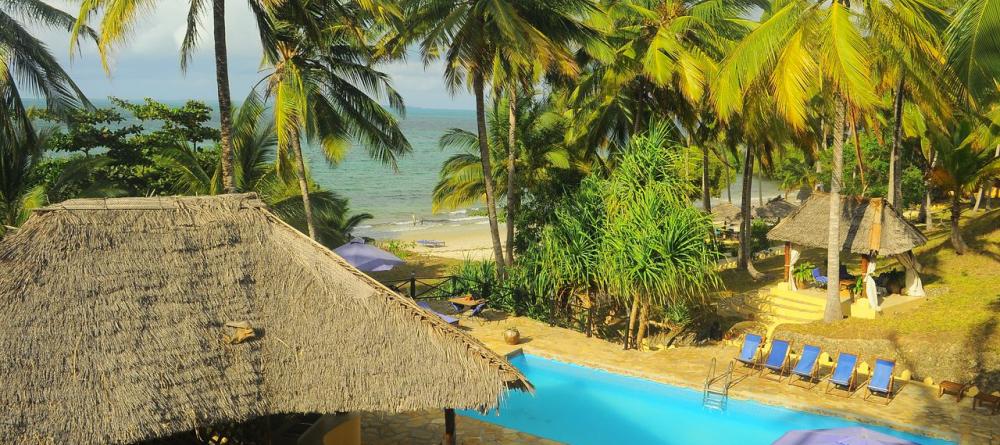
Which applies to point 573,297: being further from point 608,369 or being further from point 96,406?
point 96,406

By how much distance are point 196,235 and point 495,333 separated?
8614 mm

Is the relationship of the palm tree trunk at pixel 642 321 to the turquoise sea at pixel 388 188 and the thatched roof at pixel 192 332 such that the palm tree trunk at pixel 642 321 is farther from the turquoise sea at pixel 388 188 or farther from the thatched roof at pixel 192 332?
the turquoise sea at pixel 388 188

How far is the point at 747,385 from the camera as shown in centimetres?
1348

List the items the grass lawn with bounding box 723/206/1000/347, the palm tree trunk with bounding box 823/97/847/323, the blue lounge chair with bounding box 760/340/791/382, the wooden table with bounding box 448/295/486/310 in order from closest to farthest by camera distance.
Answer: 1. the blue lounge chair with bounding box 760/340/791/382
2. the grass lawn with bounding box 723/206/1000/347
3. the palm tree trunk with bounding box 823/97/847/323
4. the wooden table with bounding box 448/295/486/310

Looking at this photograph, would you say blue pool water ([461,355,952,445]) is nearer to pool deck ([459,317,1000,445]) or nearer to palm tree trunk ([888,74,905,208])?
pool deck ([459,317,1000,445])

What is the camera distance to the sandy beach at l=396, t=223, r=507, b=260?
36.9 meters

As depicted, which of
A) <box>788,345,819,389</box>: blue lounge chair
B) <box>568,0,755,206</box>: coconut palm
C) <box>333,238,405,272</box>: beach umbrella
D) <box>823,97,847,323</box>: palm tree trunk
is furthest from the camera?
<box>568,0,755,206</box>: coconut palm

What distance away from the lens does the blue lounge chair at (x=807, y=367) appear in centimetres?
1339

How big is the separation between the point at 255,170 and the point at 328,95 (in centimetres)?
369

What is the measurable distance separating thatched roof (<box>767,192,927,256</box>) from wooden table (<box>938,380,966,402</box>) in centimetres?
433

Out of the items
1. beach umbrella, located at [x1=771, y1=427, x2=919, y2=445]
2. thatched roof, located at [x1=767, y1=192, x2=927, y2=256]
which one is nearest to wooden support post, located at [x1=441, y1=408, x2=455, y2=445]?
beach umbrella, located at [x1=771, y1=427, x2=919, y2=445]

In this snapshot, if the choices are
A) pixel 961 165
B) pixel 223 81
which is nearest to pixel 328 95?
pixel 223 81

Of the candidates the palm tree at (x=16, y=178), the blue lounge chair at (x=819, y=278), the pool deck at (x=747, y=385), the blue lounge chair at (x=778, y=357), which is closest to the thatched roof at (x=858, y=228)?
the blue lounge chair at (x=819, y=278)

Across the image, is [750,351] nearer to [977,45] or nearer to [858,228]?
[858,228]
